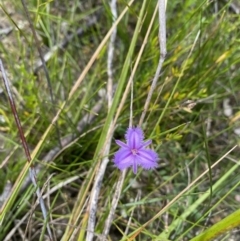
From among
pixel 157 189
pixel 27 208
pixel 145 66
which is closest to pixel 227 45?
pixel 145 66

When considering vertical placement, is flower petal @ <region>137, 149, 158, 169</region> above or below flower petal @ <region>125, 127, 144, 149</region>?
below

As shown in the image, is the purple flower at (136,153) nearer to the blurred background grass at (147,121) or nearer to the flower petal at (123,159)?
the flower petal at (123,159)

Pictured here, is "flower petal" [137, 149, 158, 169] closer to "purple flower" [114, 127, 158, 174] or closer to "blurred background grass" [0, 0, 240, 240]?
Result: "purple flower" [114, 127, 158, 174]

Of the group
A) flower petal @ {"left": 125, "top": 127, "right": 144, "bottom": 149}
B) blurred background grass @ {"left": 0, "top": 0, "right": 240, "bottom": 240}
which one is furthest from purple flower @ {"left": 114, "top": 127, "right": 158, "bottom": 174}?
blurred background grass @ {"left": 0, "top": 0, "right": 240, "bottom": 240}

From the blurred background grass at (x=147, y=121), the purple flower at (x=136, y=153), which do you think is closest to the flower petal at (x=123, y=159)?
the purple flower at (x=136, y=153)

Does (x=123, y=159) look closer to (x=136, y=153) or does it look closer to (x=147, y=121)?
(x=136, y=153)

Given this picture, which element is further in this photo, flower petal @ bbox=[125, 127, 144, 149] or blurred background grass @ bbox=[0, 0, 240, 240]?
blurred background grass @ bbox=[0, 0, 240, 240]
